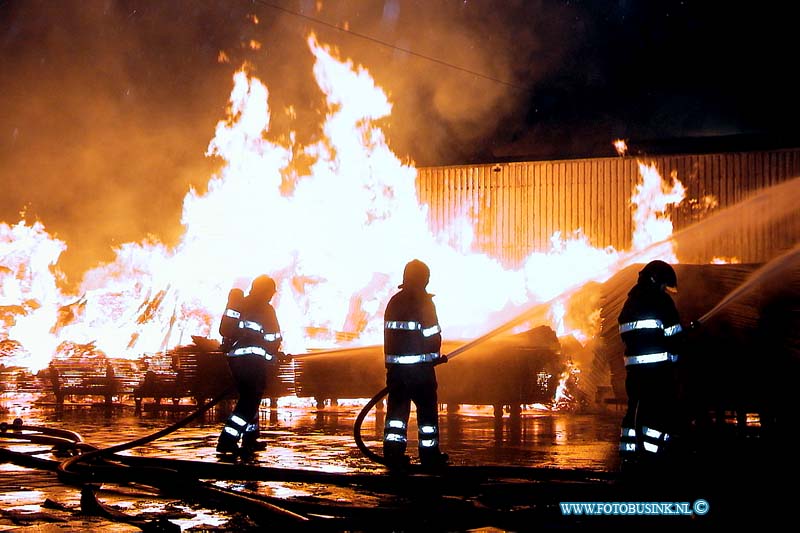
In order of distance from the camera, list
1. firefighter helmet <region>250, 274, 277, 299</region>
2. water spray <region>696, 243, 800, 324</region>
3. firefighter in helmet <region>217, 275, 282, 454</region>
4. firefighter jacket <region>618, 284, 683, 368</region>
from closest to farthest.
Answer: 1. firefighter jacket <region>618, 284, 683, 368</region>
2. firefighter in helmet <region>217, 275, 282, 454</region>
3. firefighter helmet <region>250, 274, 277, 299</region>
4. water spray <region>696, 243, 800, 324</region>

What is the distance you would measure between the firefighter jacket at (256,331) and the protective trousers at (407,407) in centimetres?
181

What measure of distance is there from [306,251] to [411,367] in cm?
1261

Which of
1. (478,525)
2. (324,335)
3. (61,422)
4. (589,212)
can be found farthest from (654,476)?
(589,212)

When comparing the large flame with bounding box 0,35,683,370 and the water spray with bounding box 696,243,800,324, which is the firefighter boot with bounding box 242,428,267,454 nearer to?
the water spray with bounding box 696,243,800,324

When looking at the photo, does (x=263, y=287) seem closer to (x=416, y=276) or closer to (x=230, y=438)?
(x=230, y=438)

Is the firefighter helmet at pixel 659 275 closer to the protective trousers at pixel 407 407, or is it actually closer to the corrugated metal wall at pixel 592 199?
the protective trousers at pixel 407 407

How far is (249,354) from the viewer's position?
8.84 meters

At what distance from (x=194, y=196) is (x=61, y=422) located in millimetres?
9060

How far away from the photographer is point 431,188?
2069cm

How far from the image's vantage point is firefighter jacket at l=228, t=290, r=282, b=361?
29.1ft

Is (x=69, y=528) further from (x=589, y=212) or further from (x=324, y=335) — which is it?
(x=589, y=212)

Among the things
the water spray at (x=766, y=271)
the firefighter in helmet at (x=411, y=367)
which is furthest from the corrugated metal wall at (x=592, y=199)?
the firefighter in helmet at (x=411, y=367)

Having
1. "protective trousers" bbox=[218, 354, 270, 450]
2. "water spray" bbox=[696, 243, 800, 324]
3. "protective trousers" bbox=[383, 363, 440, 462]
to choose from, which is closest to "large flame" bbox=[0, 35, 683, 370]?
"water spray" bbox=[696, 243, 800, 324]

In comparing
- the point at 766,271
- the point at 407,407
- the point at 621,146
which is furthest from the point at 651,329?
the point at 621,146
